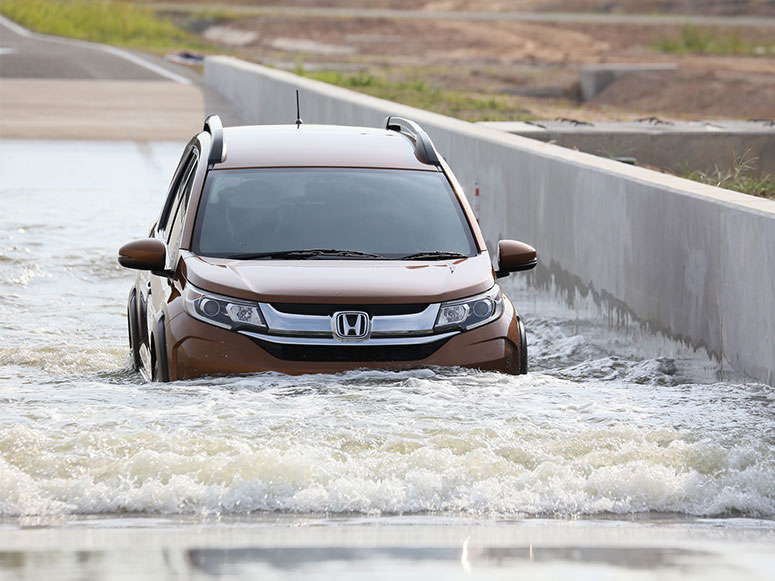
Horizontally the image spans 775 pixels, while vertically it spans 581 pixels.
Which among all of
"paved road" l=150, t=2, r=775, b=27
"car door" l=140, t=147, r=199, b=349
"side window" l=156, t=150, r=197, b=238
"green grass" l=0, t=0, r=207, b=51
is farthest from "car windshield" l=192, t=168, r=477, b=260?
"paved road" l=150, t=2, r=775, b=27

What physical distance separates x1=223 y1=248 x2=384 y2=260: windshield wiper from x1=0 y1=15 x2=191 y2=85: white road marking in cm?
3678

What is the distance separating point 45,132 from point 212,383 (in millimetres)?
22179

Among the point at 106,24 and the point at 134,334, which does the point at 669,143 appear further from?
the point at 106,24

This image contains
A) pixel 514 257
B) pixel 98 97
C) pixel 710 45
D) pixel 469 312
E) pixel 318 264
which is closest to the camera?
pixel 469 312

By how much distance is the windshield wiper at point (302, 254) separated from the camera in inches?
387

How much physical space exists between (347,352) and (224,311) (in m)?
0.64

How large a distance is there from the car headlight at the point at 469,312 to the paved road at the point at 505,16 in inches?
2977

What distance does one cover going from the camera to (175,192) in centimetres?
1137

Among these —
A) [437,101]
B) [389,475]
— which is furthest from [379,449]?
[437,101]

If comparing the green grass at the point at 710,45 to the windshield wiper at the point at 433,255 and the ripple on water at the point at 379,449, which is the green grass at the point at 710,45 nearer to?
the windshield wiper at the point at 433,255

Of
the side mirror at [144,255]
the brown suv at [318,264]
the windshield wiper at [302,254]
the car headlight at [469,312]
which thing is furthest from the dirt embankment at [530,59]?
the side mirror at [144,255]

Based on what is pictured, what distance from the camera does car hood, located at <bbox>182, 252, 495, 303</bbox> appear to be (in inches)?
367

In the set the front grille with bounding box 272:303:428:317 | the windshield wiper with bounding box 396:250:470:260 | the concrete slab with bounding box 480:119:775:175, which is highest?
the windshield wiper with bounding box 396:250:470:260

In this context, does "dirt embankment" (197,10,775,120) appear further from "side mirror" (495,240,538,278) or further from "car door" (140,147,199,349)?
A: "side mirror" (495,240,538,278)
